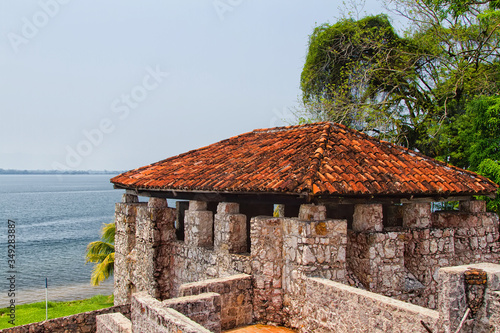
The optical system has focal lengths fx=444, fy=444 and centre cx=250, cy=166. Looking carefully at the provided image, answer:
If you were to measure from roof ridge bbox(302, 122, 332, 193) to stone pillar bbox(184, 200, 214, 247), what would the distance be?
2.77 meters

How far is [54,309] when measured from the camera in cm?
2402

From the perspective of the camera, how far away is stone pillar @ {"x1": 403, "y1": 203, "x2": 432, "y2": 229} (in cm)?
817

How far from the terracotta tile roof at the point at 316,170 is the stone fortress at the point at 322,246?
0.12 feet

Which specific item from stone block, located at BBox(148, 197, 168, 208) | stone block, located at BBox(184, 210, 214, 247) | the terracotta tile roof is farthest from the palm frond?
stone block, located at BBox(184, 210, 214, 247)

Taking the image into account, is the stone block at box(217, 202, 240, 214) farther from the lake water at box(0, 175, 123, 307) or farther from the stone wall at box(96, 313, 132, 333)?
the lake water at box(0, 175, 123, 307)

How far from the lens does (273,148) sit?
986 centimetres

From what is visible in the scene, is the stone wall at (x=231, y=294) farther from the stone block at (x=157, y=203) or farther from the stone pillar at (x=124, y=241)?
the stone pillar at (x=124, y=241)

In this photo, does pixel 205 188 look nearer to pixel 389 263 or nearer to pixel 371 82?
pixel 389 263

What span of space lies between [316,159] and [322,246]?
1.66 m

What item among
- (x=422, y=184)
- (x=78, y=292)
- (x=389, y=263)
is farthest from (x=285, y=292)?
(x=78, y=292)

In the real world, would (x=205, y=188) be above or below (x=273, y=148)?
below

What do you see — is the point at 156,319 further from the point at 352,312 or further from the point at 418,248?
the point at 418,248

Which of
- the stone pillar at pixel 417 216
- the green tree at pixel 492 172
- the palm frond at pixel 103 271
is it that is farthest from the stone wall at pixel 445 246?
the palm frond at pixel 103 271

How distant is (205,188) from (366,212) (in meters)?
3.01
